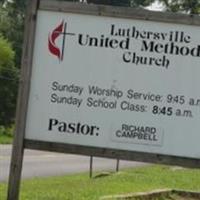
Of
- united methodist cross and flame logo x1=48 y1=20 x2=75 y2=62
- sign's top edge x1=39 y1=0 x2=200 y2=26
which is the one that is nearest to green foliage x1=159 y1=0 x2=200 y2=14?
sign's top edge x1=39 y1=0 x2=200 y2=26

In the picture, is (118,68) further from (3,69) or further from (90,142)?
(3,69)

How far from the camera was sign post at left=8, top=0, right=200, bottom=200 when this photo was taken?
9141 millimetres

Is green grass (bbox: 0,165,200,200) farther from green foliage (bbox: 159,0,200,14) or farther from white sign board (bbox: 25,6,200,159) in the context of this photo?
green foliage (bbox: 159,0,200,14)

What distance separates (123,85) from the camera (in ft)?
30.1

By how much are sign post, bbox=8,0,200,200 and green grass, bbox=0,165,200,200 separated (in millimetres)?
3564

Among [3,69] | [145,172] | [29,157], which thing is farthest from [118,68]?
[3,69]

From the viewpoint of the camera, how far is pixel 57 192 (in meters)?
15.0

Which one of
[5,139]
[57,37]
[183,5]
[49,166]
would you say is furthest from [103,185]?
[5,139]

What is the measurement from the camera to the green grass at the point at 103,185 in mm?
14241

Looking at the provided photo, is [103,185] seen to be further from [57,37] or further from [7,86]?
[7,86]

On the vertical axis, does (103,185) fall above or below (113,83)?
below

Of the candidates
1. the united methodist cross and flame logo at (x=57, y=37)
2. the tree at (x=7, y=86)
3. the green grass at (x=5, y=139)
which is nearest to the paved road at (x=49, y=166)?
the united methodist cross and flame logo at (x=57, y=37)

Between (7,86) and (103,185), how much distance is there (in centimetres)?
4113

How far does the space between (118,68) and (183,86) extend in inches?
30.3
